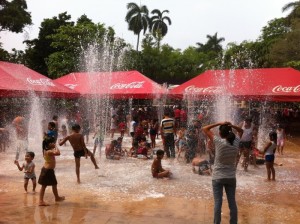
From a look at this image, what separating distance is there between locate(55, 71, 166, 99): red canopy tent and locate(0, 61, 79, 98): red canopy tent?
320 cm

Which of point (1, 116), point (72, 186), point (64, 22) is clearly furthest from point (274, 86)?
point (64, 22)

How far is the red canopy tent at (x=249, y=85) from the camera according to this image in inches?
677

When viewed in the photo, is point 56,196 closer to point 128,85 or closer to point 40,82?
point 40,82

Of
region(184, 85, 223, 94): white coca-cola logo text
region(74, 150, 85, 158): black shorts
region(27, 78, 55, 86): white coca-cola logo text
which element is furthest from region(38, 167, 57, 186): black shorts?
region(184, 85, 223, 94): white coca-cola logo text

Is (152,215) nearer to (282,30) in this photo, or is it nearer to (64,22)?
(64,22)

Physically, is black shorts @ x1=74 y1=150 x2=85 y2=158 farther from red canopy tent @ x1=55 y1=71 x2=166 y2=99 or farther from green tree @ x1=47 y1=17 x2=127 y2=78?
green tree @ x1=47 y1=17 x2=127 y2=78

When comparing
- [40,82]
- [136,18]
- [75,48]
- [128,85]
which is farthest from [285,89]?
[136,18]

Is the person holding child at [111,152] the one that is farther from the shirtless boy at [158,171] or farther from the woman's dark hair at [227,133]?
the woman's dark hair at [227,133]

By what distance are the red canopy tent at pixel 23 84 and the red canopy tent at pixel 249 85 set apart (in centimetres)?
630

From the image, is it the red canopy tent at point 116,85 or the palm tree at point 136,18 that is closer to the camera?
the red canopy tent at point 116,85

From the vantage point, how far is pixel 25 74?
1659cm

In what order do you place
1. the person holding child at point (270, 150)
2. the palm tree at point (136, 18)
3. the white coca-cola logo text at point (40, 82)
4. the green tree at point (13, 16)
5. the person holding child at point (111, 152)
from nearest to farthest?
the person holding child at point (270, 150)
the person holding child at point (111, 152)
the white coca-cola logo text at point (40, 82)
the green tree at point (13, 16)
the palm tree at point (136, 18)

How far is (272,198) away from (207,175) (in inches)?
94.0

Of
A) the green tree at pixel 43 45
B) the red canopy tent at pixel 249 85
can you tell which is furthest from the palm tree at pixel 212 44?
the red canopy tent at pixel 249 85
